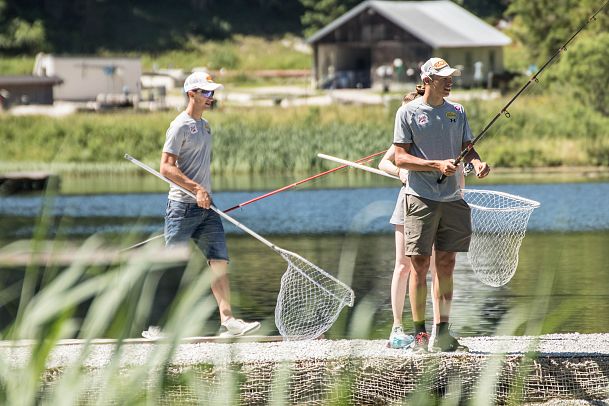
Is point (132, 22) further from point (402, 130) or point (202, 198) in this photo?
point (402, 130)

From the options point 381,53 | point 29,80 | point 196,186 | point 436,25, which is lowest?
point 29,80

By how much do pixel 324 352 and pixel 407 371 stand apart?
1.43 feet

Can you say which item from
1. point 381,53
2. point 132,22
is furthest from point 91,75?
point 132,22

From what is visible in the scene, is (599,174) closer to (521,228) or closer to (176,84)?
(521,228)

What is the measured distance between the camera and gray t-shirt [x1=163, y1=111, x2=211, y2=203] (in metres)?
8.63

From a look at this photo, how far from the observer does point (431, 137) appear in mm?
→ 7910

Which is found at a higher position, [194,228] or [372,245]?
[194,228]

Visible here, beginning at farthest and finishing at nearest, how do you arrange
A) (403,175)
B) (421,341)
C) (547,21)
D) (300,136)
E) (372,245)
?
(547,21)
(300,136)
(372,245)
(403,175)
(421,341)

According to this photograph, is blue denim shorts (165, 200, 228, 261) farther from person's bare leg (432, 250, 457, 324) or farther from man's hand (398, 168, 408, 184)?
person's bare leg (432, 250, 457, 324)

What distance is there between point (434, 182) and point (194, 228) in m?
1.61

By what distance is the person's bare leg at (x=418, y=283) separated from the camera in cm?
802

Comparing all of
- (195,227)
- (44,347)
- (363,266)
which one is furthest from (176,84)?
(44,347)

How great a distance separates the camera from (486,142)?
3472 cm

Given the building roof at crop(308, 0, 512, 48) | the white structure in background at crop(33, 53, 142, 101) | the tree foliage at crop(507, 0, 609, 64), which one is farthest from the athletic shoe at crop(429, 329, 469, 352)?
the building roof at crop(308, 0, 512, 48)
